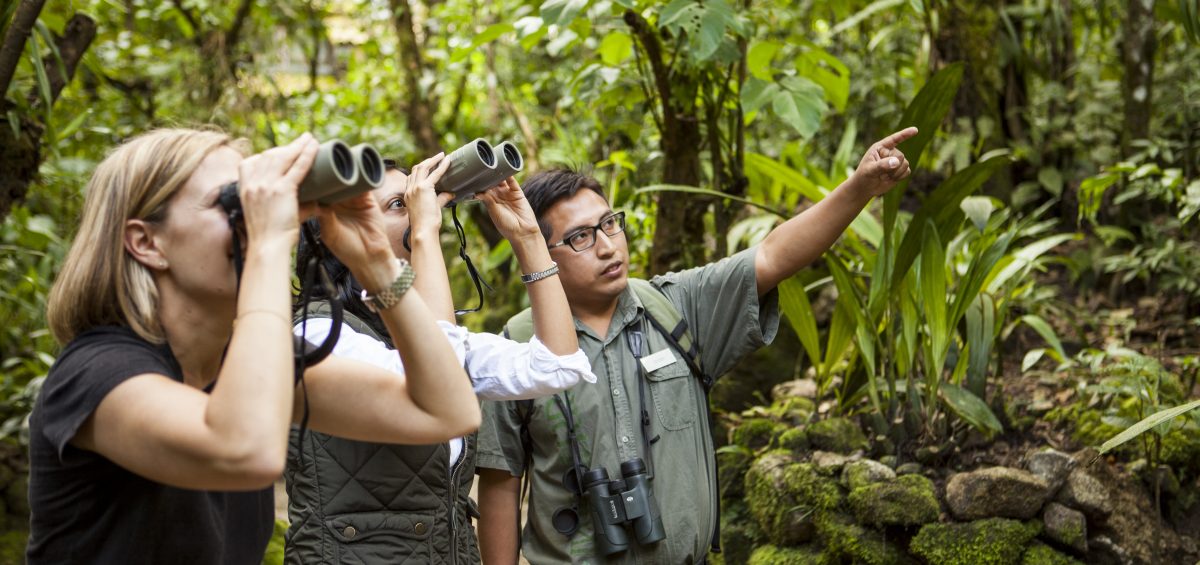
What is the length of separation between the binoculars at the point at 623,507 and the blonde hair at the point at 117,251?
42.6 inches

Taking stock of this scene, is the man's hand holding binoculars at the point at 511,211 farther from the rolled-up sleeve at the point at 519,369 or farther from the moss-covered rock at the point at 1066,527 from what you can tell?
the moss-covered rock at the point at 1066,527

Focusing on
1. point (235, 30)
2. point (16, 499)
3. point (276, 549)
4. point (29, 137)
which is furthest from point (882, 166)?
point (235, 30)

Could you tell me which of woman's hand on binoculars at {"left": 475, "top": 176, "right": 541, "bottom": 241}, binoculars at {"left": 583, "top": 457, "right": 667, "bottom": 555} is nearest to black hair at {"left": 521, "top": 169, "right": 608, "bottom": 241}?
woman's hand on binoculars at {"left": 475, "top": 176, "right": 541, "bottom": 241}

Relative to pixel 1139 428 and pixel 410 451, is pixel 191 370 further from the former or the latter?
pixel 1139 428

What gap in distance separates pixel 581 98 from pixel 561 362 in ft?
6.80

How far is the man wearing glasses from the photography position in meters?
2.29

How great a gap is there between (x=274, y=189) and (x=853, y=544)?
2252 mm

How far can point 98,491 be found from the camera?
1.37m

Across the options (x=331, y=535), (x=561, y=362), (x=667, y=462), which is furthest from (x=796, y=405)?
(x=331, y=535)

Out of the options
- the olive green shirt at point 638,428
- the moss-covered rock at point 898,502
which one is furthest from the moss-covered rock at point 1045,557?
the olive green shirt at point 638,428

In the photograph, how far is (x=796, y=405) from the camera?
12.5ft

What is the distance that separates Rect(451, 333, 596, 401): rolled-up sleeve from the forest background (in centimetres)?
68

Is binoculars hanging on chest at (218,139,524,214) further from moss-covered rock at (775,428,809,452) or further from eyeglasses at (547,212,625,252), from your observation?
moss-covered rock at (775,428,809,452)

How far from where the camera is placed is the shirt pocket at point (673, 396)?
2.36 meters
